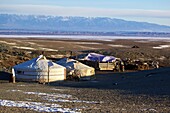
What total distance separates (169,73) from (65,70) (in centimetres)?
780

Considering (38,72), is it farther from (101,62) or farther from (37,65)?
(101,62)

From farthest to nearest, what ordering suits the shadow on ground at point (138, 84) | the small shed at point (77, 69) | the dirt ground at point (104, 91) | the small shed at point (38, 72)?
1. the small shed at point (77, 69)
2. the small shed at point (38, 72)
3. the shadow on ground at point (138, 84)
4. the dirt ground at point (104, 91)

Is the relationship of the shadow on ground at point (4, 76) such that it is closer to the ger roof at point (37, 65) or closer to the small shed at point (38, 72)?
the small shed at point (38, 72)

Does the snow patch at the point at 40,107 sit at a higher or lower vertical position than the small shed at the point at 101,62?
higher

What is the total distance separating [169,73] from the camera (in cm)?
3406

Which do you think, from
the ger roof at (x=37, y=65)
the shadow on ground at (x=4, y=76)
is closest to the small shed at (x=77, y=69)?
the ger roof at (x=37, y=65)

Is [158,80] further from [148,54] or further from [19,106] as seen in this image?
[148,54]

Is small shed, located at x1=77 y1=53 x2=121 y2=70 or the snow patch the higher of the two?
the snow patch

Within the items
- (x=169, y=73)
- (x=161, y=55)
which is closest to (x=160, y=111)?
(x=169, y=73)

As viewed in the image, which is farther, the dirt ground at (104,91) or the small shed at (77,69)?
the small shed at (77,69)

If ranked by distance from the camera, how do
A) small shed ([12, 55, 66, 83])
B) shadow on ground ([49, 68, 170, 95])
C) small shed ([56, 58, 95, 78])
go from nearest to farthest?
shadow on ground ([49, 68, 170, 95]) → small shed ([12, 55, 66, 83]) → small shed ([56, 58, 95, 78])

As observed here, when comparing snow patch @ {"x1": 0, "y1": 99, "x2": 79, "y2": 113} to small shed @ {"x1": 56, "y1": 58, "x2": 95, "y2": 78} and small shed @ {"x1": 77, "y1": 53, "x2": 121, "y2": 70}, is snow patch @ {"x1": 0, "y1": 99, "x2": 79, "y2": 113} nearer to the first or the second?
small shed @ {"x1": 56, "y1": 58, "x2": 95, "y2": 78}

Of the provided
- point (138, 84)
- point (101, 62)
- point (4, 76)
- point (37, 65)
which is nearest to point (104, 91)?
point (138, 84)

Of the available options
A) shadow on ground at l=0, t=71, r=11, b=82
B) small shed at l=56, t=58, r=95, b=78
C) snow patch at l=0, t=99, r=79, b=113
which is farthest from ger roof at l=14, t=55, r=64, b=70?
snow patch at l=0, t=99, r=79, b=113
